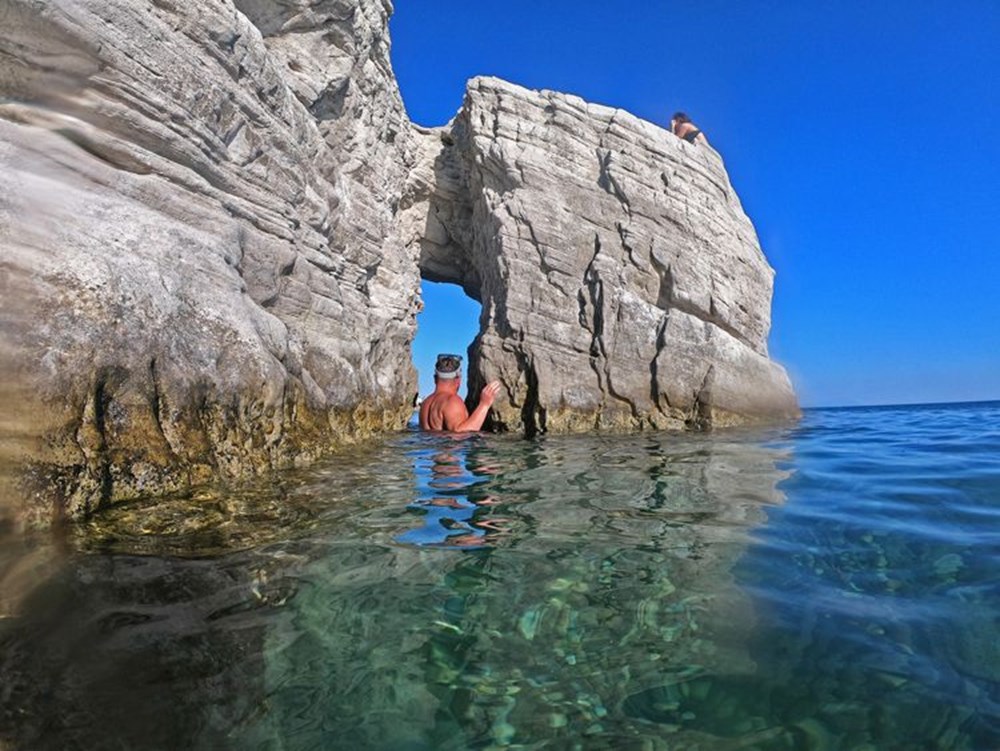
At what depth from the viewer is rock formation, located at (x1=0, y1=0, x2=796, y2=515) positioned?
4.94 m

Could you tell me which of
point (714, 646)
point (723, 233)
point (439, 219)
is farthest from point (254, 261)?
point (723, 233)

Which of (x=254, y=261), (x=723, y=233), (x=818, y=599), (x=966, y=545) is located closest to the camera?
(x=818, y=599)

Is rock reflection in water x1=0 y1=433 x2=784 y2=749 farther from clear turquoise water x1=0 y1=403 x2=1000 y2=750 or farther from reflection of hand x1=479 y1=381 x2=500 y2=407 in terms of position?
reflection of hand x1=479 y1=381 x2=500 y2=407

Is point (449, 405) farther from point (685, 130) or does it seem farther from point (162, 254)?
point (685, 130)

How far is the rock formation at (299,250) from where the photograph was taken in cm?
494

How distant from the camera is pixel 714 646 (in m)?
2.79

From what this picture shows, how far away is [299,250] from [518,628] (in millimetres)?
9441

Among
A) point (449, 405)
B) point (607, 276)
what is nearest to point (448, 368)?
point (449, 405)

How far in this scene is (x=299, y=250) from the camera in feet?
35.0

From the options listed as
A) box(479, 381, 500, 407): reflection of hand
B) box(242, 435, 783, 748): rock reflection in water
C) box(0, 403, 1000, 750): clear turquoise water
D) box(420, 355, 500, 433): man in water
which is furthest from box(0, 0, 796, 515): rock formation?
box(242, 435, 783, 748): rock reflection in water

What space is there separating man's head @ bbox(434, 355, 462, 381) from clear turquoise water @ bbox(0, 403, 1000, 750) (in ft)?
30.6

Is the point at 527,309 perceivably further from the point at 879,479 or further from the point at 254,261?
the point at 879,479

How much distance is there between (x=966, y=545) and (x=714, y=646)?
2.58 meters

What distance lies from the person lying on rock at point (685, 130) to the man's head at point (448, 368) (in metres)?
12.0
